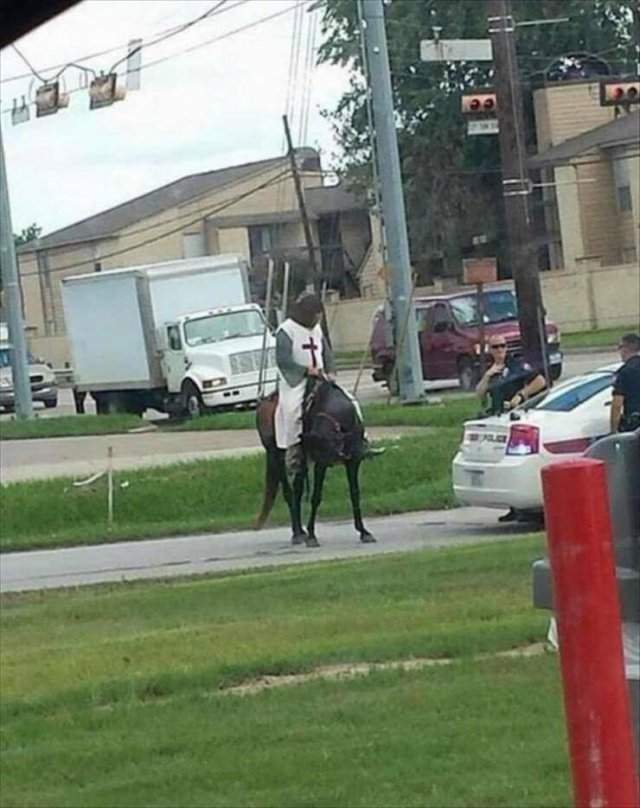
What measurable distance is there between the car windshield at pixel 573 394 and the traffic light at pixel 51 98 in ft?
54.4

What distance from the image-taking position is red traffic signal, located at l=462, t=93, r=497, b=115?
28734mm

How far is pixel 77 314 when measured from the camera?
152ft

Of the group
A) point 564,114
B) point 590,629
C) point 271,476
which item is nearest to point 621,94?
point 271,476

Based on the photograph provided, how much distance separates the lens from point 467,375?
4088cm

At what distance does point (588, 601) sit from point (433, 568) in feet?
32.8

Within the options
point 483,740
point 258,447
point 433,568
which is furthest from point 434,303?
point 483,740

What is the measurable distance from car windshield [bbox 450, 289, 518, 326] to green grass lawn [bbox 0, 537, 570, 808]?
26.7 metres

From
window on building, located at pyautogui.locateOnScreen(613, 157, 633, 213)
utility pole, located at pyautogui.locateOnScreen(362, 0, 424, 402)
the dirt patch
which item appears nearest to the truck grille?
utility pole, located at pyautogui.locateOnScreen(362, 0, 424, 402)

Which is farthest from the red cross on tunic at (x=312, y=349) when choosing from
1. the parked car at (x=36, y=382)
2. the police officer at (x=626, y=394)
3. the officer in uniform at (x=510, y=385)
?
the parked car at (x=36, y=382)

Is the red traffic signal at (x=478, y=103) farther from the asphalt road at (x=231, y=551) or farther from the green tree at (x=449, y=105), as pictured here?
the green tree at (x=449, y=105)

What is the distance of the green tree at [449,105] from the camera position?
2596 inches

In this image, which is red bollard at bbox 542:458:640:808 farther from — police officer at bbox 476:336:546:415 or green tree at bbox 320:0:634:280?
green tree at bbox 320:0:634:280

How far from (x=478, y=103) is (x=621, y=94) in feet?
8.17

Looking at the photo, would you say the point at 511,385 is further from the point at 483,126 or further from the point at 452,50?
the point at 483,126
